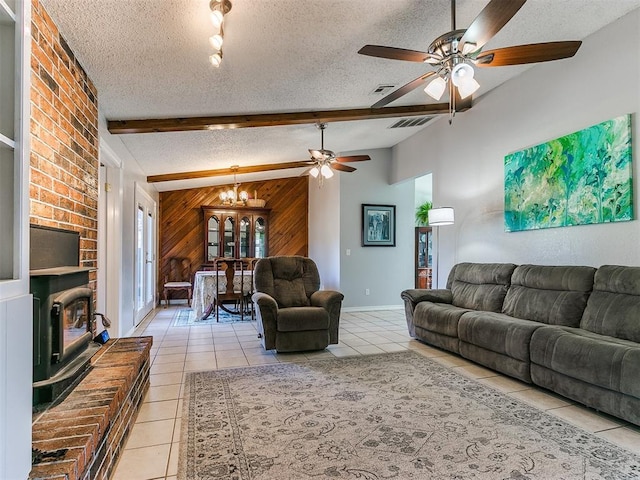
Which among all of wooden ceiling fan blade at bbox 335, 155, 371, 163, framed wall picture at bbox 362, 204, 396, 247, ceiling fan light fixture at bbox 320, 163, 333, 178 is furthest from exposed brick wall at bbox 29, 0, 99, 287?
framed wall picture at bbox 362, 204, 396, 247

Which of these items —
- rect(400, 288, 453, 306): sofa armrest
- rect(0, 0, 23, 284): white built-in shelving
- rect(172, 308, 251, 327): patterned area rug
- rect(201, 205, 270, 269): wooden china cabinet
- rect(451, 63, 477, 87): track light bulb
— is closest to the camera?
rect(0, 0, 23, 284): white built-in shelving

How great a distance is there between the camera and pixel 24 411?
46.7 inches

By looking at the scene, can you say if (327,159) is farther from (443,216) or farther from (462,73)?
(462,73)

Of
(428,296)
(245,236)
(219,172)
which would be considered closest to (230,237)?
(245,236)

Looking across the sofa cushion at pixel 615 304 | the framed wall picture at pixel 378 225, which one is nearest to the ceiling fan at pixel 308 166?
the framed wall picture at pixel 378 225

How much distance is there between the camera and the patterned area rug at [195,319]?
213 inches

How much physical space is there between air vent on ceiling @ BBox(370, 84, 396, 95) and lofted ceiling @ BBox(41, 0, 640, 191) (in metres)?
0.07

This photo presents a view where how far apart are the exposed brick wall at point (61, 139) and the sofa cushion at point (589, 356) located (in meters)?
3.37

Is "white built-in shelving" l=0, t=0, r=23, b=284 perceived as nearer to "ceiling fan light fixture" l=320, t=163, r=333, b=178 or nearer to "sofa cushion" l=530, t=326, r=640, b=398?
"sofa cushion" l=530, t=326, r=640, b=398

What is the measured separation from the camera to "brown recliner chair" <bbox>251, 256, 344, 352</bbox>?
3.71 metres

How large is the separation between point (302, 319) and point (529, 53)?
2.89m

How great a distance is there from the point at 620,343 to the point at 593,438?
0.70m

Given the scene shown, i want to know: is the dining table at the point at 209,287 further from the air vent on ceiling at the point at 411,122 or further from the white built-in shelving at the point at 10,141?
the white built-in shelving at the point at 10,141

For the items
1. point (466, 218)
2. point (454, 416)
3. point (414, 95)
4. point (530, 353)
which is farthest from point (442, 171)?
point (454, 416)
